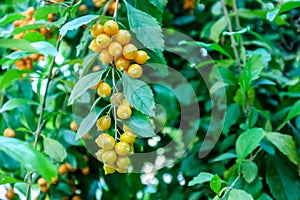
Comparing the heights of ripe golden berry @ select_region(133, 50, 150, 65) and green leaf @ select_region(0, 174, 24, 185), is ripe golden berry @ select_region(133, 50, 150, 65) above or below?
above

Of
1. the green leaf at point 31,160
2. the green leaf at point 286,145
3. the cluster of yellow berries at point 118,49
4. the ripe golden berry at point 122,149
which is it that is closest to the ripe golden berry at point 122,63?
the cluster of yellow berries at point 118,49

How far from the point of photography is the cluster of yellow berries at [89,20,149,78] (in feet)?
2.10

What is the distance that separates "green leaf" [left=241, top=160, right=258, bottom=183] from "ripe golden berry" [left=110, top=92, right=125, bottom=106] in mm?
265

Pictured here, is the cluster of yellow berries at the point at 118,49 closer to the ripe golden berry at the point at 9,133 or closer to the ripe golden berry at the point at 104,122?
the ripe golden berry at the point at 104,122

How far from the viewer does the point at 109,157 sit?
62cm

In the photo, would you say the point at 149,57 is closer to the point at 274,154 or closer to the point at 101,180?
the point at 274,154

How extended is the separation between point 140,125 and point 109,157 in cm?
6

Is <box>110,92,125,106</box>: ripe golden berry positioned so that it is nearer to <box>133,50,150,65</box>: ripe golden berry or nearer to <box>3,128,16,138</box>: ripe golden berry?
<box>133,50,150,65</box>: ripe golden berry

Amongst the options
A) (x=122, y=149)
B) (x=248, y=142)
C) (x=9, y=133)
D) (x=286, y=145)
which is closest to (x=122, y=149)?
(x=122, y=149)

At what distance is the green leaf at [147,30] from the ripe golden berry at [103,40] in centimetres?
5

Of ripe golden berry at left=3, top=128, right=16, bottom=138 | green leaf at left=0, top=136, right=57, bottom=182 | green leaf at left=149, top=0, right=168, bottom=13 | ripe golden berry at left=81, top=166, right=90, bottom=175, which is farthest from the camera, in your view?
ripe golden berry at left=81, top=166, right=90, bottom=175

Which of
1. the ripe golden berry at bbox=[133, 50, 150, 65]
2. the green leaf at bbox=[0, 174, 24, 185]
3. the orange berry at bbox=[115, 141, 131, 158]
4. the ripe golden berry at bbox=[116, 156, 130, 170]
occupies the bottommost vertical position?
the green leaf at bbox=[0, 174, 24, 185]

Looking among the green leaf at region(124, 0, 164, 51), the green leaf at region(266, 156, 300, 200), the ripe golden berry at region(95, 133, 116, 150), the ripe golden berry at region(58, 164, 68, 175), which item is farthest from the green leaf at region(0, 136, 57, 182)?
the ripe golden berry at region(58, 164, 68, 175)

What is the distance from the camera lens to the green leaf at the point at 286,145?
85 cm
